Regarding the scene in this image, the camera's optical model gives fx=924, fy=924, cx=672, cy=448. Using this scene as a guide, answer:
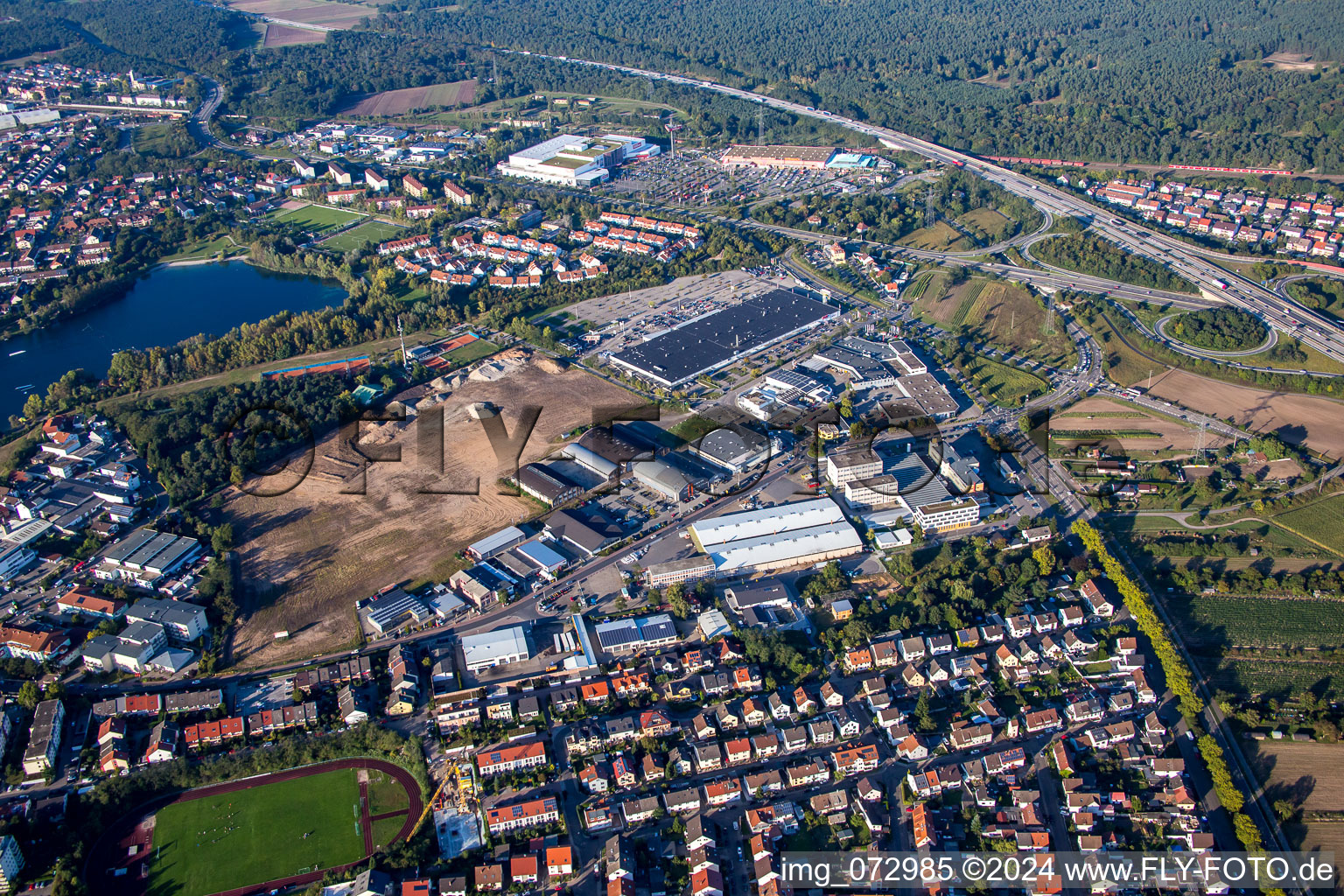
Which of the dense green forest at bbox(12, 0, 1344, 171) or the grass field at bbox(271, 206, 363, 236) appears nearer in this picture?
the grass field at bbox(271, 206, 363, 236)

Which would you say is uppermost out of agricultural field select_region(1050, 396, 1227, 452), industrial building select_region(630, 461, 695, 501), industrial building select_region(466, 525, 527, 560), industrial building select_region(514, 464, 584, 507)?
agricultural field select_region(1050, 396, 1227, 452)

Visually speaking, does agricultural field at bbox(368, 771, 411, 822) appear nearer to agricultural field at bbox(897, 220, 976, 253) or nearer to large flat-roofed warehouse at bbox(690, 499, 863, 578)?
large flat-roofed warehouse at bbox(690, 499, 863, 578)

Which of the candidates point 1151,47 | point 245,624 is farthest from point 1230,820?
point 1151,47

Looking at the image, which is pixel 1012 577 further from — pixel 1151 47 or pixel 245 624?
pixel 1151 47

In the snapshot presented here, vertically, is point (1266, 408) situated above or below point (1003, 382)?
above

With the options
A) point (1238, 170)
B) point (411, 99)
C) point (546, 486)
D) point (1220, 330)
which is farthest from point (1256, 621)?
point (411, 99)

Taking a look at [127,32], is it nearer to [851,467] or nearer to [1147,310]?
[851,467]

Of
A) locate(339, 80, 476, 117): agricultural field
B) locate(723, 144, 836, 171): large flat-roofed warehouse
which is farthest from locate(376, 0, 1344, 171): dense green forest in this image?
locate(339, 80, 476, 117): agricultural field
